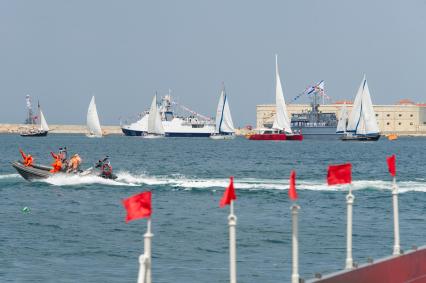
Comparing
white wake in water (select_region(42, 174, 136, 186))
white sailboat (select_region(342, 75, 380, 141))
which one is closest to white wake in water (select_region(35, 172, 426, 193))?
white wake in water (select_region(42, 174, 136, 186))

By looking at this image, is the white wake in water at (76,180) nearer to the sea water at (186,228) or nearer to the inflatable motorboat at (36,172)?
the sea water at (186,228)

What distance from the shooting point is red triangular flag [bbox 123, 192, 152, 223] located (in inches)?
516

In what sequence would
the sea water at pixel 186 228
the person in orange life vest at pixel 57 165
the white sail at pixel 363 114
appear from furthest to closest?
the white sail at pixel 363 114 < the person in orange life vest at pixel 57 165 < the sea water at pixel 186 228

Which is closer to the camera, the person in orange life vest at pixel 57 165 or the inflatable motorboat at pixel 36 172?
the person in orange life vest at pixel 57 165

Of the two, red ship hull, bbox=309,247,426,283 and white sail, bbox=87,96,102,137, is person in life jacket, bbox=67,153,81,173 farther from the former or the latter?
white sail, bbox=87,96,102,137

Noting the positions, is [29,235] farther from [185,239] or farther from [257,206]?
[257,206]

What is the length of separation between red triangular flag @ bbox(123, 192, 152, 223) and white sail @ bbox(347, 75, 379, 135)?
14764 cm

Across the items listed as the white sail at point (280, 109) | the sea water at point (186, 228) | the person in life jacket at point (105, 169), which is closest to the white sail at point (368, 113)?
the white sail at point (280, 109)

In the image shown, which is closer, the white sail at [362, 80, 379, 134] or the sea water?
the sea water

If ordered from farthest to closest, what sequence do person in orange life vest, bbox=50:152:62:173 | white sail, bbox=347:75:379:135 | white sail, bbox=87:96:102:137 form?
white sail, bbox=87:96:102:137 → white sail, bbox=347:75:379:135 → person in orange life vest, bbox=50:152:62:173

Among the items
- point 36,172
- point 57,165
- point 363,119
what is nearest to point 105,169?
point 57,165

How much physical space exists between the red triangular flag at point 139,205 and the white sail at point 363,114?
148 metres

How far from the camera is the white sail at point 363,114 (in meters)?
164

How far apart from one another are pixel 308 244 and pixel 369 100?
13618 cm
